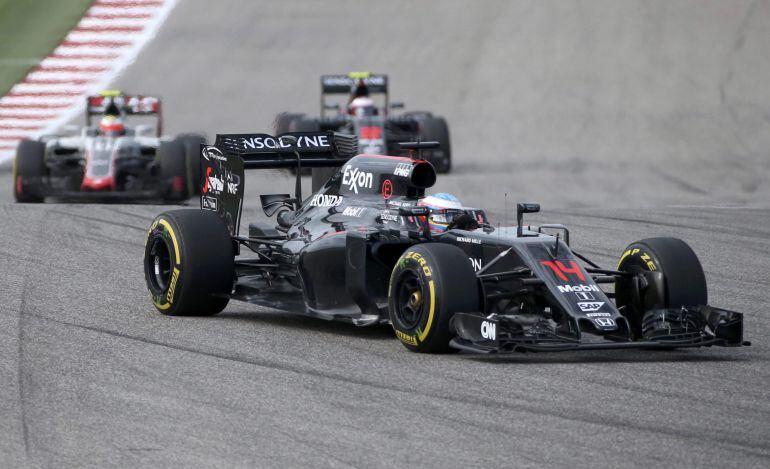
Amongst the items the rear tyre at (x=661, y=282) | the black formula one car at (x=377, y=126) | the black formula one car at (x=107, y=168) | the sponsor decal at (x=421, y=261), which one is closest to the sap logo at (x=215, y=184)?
the sponsor decal at (x=421, y=261)

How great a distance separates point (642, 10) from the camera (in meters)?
37.9

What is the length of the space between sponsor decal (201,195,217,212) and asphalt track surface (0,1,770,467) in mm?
973

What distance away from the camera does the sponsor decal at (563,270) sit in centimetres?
1025

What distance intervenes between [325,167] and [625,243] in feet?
18.5

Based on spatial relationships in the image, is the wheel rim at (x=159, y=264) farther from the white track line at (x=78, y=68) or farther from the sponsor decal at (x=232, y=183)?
the white track line at (x=78, y=68)

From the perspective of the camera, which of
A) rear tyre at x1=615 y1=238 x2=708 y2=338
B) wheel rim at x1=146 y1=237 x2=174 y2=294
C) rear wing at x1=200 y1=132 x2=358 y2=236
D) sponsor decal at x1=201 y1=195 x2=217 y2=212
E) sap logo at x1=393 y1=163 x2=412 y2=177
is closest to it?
rear tyre at x1=615 y1=238 x2=708 y2=338

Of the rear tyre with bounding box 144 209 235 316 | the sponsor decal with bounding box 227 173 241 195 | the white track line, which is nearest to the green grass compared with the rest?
the white track line

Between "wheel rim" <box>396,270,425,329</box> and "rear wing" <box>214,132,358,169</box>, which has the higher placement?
"rear wing" <box>214,132,358,169</box>

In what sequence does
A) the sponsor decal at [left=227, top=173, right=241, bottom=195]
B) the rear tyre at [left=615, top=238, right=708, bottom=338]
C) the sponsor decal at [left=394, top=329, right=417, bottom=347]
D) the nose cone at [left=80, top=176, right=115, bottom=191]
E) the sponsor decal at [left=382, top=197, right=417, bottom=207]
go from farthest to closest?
the nose cone at [left=80, top=176, right=115, bottom=191] < the sponsor decal at [left=227, top=173, right=241, bottom=195] < the sponsor decal at [left=382, top=197, right=417, bottom=207] < the rear tyre at [left=615, top=238, right=708, bottom=338] < the sponsor decal at [left=394, top=329, right=417, bottom=347]

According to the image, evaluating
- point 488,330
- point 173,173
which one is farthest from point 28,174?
point 488,330

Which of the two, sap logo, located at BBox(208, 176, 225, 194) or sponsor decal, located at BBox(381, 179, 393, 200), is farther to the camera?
sap logo, located at BBox(208, 176, 225, 194)

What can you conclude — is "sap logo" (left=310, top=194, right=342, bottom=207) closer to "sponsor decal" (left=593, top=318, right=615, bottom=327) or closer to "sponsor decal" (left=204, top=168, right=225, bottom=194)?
"sponsor decal" (left=204, top=168, right=225, bottom=194)

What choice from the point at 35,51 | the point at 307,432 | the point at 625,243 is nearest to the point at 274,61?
the point at 35,51

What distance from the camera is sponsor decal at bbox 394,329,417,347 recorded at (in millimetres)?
10281
